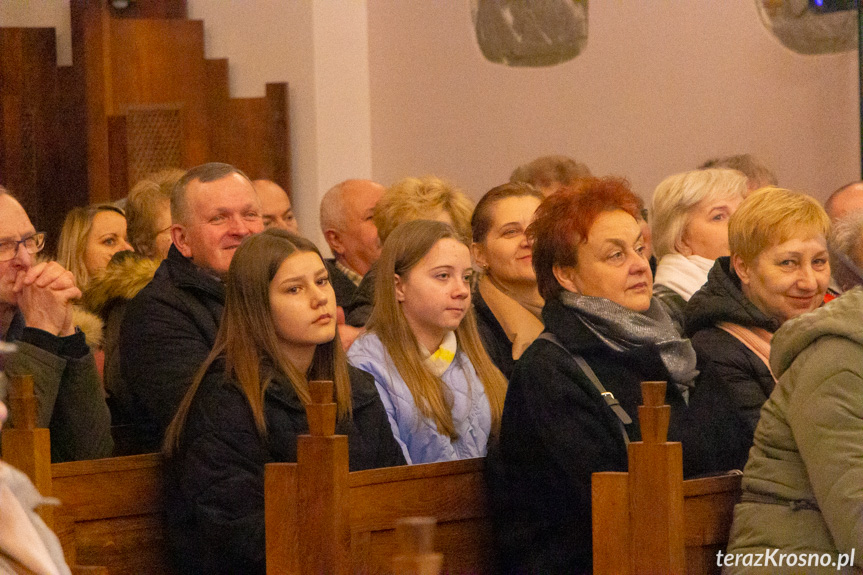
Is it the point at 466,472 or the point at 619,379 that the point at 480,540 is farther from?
the point at 619,379

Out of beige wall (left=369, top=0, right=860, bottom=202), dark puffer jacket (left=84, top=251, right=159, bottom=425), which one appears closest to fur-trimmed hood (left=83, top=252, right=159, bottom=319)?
dark puffer jacket (left=84, top=251, right=159, bottom=425)

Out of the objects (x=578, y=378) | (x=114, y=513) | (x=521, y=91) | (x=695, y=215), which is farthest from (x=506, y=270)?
(x=521, y=91)

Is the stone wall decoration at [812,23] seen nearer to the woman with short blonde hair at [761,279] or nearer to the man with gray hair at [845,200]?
the man with gray hair at [845,200]

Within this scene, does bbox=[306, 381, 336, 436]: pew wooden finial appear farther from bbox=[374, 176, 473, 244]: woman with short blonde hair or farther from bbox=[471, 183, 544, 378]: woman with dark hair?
bbox=[374, 176, 473, 244]: woman with short blonde hair

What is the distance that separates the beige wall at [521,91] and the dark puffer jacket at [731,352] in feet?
7.28

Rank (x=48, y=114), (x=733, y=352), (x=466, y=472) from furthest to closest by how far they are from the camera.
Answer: (x=48, y=114) → (x=733, y=352) → (x=466, y=472)

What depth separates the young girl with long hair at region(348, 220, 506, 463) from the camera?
10.6ft

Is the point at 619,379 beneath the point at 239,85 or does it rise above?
beneath

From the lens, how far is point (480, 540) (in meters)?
2.99

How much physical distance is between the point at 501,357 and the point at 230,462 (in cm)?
118

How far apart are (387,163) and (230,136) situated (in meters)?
0.98

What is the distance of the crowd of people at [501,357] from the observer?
8.21ft

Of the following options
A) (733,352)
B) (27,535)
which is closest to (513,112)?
(733,352)

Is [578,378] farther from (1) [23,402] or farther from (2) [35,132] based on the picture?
(2) [35,132]
